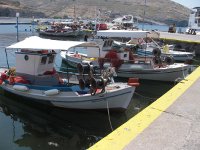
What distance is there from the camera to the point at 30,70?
49.5ft

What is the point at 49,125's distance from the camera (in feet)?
41.2

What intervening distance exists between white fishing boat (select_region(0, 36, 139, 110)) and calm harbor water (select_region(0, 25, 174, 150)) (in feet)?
1.49

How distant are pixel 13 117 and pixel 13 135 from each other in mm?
2112

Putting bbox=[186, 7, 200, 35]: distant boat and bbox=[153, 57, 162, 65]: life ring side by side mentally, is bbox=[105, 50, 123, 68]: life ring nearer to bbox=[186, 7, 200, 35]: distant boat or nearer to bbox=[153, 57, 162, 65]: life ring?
bbox=[153, 57, 162, 65]: life ring

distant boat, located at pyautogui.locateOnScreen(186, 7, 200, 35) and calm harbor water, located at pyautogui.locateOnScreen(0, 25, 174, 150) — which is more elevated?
distant boat, located at pyautogui.locateOnScreen(186, 7, 200, 35)

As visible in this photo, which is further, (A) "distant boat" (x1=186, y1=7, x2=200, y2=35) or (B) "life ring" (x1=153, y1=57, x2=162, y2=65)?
(A) "distant boat" (x1=186, y1=7, x2=200, y2=35)

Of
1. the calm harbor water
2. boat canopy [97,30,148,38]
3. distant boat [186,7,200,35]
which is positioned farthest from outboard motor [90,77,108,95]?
distant boat [186,7,200,35]

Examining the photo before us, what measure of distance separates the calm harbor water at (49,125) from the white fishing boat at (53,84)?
46 cm

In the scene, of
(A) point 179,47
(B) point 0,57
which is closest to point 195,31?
(A) point 179,47

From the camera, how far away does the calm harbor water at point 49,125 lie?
35.6 feet

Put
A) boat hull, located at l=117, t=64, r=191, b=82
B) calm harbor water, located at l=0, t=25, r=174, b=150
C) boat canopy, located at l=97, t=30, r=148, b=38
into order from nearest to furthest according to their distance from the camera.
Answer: calm harbor water, located at l=0, t=25, r=174, b=150 → boat hull, located at l=117, t=64, r=191, b=82 → boat canopy, located at l=97, t=30, r=148, b=38

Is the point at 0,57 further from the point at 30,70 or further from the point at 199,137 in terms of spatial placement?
the point at 199,137

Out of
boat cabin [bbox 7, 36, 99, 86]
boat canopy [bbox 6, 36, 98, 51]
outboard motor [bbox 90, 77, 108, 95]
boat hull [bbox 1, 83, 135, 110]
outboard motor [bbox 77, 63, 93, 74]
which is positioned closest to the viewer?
outboard motor [bbox 90, 77, 108, 95]

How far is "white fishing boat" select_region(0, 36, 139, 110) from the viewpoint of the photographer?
13023 millimetres
